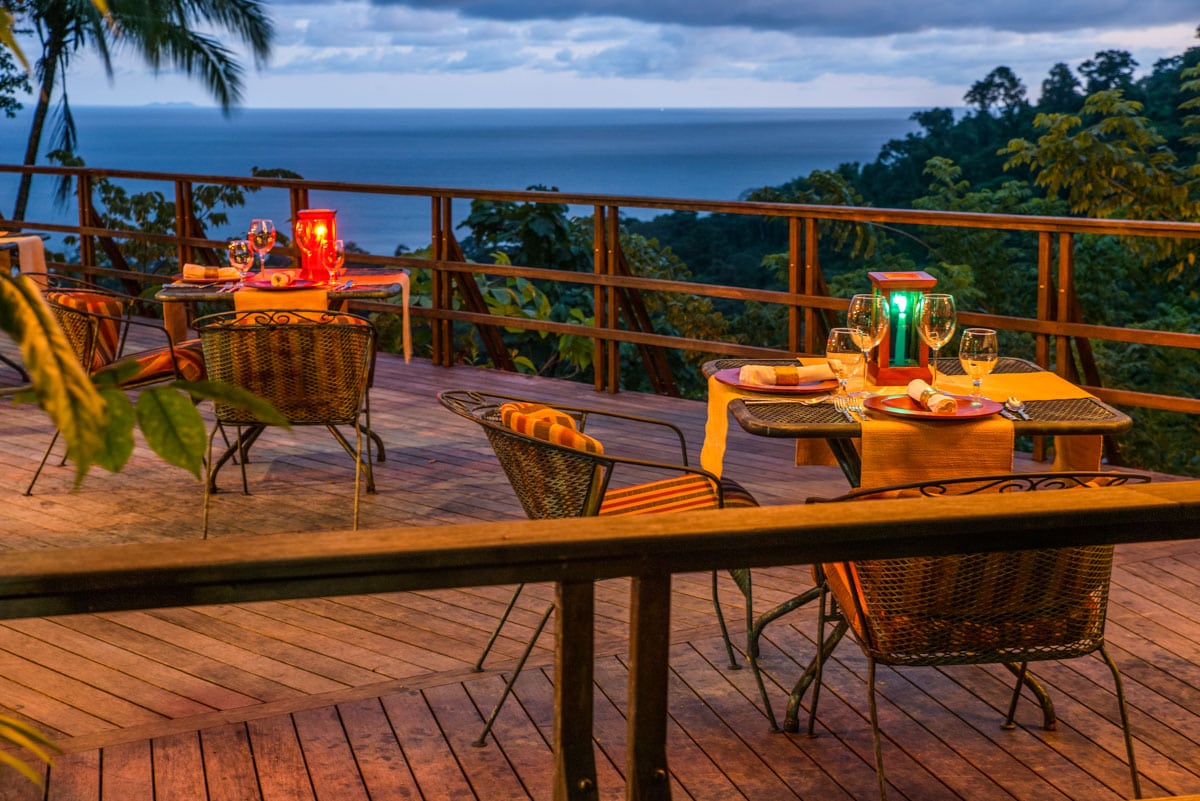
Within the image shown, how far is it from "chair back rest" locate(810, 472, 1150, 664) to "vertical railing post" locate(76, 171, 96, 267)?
7.45m

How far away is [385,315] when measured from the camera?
352 inches

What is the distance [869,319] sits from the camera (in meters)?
3.07

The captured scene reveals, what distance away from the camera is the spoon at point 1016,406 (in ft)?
9.58

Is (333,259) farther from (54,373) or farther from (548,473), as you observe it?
(54,373)

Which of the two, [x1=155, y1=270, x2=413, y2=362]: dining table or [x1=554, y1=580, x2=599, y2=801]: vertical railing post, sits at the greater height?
[x1=155, y1=270, x2=413, y2=362]: dining table

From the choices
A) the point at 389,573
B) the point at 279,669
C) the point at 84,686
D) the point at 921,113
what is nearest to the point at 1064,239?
the point at 279,669

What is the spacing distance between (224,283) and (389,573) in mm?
3980

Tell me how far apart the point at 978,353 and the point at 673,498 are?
0.77 meters

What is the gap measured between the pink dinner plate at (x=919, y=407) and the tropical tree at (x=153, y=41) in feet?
42.1

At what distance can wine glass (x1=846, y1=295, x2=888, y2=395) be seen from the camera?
10.0 ft

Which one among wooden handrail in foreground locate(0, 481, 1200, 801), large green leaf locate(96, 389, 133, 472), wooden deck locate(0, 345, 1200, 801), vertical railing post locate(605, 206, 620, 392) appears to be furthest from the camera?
vertical railing post locate(605, 206, 620, 392)

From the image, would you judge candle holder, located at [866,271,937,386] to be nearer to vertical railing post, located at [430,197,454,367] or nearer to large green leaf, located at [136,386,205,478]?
large green leaf, located at [136,386,205,478]

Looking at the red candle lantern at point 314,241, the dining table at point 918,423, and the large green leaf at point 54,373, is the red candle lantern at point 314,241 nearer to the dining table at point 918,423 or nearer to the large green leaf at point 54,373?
the dining table at point 918,423

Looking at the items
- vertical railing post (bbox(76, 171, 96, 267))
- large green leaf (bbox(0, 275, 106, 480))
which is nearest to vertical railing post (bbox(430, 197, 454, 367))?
vertical railing post (bbox(76, 171, 96, 267))
